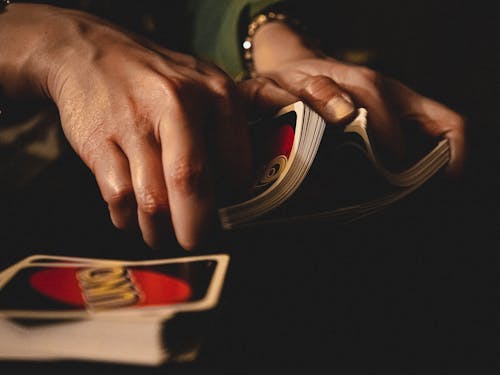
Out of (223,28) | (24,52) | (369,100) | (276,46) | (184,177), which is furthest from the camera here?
(223,28)

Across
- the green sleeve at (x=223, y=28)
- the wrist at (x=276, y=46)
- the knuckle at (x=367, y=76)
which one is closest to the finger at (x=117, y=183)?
the knuckle at (x=367, y=76)

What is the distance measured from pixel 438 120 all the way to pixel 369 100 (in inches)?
6.7

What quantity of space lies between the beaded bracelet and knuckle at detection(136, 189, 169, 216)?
80 cm

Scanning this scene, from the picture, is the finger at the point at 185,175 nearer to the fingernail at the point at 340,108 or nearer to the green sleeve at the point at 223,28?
the fingernail at the point at 340,108

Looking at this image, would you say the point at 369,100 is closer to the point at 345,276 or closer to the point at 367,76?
the point at 367,76

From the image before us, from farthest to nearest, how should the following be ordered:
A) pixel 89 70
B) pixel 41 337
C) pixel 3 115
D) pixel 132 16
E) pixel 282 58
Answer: pixel 132 16, pixel 282 58, pixel 3 115, pixel 89 70, pixel 41 337

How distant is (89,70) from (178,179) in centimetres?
26

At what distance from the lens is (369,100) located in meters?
0.87

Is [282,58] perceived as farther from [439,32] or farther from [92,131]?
[439,32]

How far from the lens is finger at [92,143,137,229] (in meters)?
0.56

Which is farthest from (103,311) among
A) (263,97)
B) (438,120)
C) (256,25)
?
(256,25)

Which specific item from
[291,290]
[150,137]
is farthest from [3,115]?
[291,290]

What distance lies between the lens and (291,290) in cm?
54

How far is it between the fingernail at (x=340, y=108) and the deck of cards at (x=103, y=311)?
350 millimetres
